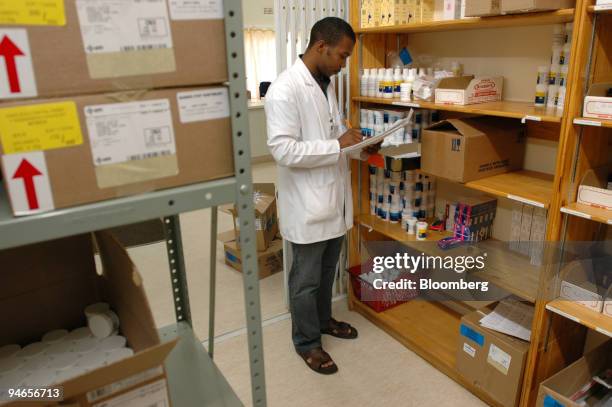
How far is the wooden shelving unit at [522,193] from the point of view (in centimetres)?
167

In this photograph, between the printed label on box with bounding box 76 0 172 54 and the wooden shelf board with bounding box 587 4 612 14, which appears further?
the wooden shelf board with bounding box 587 4 612 14

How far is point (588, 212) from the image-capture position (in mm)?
1704

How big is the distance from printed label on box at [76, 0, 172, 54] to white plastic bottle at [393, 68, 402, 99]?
205 centimetres

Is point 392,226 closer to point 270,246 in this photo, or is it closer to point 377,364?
point 377,364

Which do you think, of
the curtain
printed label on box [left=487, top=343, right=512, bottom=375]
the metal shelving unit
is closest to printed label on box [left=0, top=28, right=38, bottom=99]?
the metal shelving unit

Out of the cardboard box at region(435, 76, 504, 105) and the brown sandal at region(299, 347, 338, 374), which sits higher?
the cardboard box at region(435, 76, 504, 105)

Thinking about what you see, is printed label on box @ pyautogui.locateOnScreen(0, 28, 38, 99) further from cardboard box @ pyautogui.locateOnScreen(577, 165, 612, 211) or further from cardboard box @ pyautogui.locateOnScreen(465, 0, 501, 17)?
cardboard box @ pyautogui.locateOnScreen(577, 165, 612, 211)

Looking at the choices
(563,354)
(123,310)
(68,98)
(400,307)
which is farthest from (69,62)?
(400,307)

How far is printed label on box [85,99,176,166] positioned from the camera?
67cm

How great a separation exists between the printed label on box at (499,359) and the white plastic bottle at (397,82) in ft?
4.68

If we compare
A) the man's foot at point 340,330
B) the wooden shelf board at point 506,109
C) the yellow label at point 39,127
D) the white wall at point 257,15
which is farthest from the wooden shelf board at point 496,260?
the white wall at point 257,15

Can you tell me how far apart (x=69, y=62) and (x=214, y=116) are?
0.23 metres

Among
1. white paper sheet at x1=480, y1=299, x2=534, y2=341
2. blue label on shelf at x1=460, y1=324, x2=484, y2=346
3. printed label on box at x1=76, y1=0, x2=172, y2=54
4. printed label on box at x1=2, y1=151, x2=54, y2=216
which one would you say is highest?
printed label on box at x1=76, y1=0, x2=172, y2=54

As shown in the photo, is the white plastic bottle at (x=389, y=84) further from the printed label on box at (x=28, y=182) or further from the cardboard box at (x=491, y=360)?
the printed label on box at (x=28, y=182)
